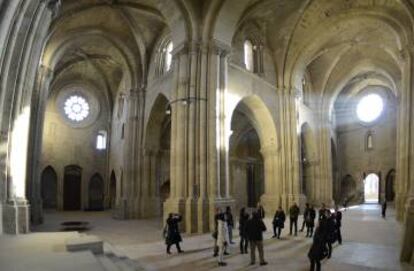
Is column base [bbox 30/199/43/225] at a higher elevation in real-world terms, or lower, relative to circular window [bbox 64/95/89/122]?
lower

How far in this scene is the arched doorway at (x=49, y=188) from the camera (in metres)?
31.3

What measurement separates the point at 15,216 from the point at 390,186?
33.6 m

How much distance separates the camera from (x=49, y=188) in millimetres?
31562

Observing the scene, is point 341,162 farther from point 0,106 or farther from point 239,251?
point 0,106

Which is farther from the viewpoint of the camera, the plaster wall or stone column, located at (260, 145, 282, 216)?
the plaster wall

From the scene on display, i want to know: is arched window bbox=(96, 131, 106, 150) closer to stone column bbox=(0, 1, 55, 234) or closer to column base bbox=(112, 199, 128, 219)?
column base bbox=(112, 199, 128, 219)

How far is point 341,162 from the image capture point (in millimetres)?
38781

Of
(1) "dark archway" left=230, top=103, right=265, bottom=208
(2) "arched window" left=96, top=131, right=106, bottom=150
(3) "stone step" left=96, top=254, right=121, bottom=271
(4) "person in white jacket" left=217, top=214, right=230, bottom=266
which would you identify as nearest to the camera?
(3) "stone step" left=96, top=254, right=121, bottom=271

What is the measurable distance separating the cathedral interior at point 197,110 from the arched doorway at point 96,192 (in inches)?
6.5

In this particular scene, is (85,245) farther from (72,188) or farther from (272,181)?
(72,188)

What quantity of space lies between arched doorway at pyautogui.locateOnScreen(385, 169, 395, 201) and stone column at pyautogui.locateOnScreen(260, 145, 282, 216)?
16861 mm

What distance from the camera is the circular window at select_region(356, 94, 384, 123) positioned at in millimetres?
36562

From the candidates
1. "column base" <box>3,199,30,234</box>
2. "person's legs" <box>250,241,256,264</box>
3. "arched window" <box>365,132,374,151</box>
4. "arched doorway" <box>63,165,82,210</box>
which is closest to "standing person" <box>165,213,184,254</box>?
"person's legs" <box>250,241,256,264</box>

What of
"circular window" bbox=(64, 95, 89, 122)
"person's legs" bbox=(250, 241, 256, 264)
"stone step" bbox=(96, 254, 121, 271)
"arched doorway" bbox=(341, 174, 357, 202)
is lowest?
"arched doorway" bbox=(341, 174, 357, 202)
